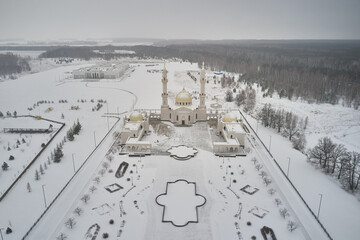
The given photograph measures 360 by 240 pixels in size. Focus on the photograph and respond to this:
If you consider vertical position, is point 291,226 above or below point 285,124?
below

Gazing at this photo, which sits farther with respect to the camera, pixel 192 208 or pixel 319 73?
pixel 319 73

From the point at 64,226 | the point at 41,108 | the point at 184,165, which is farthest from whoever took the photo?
the point at 41,108

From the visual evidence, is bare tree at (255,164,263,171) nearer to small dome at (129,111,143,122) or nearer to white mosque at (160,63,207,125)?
white mosque at (160,63,207,125)

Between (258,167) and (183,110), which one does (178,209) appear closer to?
(258,167)

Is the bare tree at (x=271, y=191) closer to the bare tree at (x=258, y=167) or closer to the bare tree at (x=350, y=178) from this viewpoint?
the bare tree at (x=258, y=167)

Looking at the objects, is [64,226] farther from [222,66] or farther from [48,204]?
[222,66]

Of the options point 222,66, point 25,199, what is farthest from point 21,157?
point 222,66

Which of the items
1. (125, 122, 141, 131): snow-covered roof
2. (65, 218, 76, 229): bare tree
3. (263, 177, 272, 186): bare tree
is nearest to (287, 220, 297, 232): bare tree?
(263, 177, 272, 186): bare tree

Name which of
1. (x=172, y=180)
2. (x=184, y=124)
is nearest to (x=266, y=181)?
(x=172, y=180)
